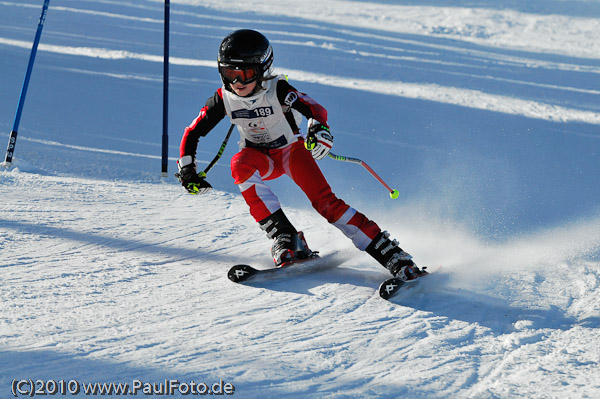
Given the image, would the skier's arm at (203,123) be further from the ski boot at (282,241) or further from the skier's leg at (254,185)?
the ski boot at (282,241)

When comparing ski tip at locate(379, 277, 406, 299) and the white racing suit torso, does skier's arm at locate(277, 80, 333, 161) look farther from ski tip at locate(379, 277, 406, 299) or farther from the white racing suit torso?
ski tip at locate(379, 277, 406, 299)

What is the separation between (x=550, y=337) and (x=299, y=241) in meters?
1.62

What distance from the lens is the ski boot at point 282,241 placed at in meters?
4.04

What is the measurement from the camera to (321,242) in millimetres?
4727

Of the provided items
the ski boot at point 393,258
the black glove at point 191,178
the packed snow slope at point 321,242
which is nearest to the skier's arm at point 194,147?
the black glove at point 191,178

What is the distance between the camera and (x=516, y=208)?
19.1 ft

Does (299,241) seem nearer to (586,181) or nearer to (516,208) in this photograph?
(516,208)

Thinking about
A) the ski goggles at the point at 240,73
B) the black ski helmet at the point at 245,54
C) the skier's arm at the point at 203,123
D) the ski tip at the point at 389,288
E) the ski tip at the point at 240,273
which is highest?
the black ski helmet at the point at 245,54

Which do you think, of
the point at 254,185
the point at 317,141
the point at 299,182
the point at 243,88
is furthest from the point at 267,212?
the point at 243,88

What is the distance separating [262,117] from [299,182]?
19.3 inches

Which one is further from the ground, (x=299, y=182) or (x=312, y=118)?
(x=312, y=118)

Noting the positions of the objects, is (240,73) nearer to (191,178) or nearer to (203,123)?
(203,123)

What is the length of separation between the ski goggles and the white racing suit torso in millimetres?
143

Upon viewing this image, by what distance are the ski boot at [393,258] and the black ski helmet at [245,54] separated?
128 centimetres
